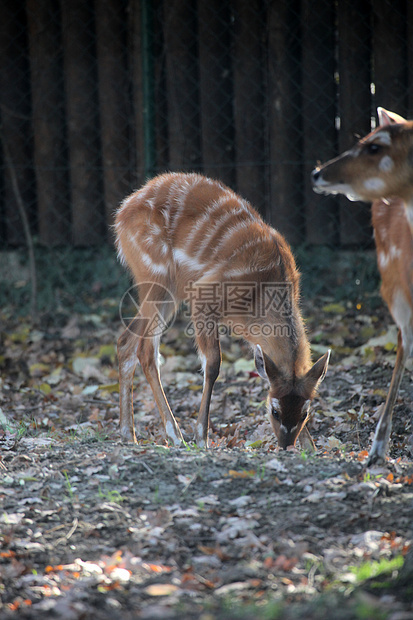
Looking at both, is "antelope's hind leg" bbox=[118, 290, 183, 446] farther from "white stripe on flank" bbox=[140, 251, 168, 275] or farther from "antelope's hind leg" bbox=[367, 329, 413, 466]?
"antelope's hind leg" bbox=[367, 329, 413, 466]

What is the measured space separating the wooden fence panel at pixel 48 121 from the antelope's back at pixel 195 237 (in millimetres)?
2902

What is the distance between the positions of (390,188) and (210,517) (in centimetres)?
189

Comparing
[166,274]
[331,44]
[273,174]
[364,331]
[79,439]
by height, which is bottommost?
[79,439]

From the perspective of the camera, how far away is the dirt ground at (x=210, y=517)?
2607 millimetres

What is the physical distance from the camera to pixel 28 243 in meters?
8.40

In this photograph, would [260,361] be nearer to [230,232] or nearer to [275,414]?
[275,414]

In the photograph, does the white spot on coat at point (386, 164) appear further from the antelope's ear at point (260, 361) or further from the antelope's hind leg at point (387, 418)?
the antelope's ear at point (260, 361)

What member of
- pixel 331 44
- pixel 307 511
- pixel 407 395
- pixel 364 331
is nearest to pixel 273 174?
pixel 331 44

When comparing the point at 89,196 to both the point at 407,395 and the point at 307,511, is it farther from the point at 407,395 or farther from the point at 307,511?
the point at 307,511

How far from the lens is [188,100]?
8078mm

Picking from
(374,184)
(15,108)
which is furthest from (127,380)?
(15,108)

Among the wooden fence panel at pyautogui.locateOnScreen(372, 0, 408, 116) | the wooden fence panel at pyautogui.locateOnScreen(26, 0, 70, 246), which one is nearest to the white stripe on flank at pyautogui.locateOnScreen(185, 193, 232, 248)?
the wooden fence panel at pyautogui.locateOnScreen(372, 0, 408, 116)

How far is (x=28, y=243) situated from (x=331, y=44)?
416 cm

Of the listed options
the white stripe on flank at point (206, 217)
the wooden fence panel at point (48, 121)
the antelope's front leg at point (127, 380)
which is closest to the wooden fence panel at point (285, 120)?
the white stripe on flank at point (206, 217)
